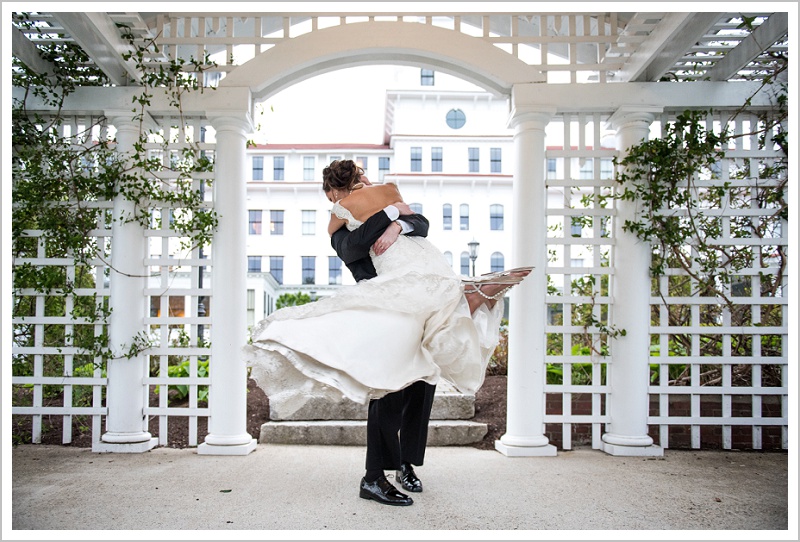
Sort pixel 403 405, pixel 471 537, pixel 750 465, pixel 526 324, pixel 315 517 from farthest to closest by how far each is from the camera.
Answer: pixel 526 324, pixel 750 465, pixel 403 405, pixel 315 517, pixel 471 537

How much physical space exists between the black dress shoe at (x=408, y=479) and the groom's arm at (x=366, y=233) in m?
1.13

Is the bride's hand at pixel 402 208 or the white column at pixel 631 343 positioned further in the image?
the white column at pixel 631 343

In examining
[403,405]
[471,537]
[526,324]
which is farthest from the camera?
[526,324]

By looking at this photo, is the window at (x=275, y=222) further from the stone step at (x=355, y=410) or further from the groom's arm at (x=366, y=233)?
the groom's arm at (x=366, y=233)

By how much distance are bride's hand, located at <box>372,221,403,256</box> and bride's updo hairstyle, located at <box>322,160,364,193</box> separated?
0.31m

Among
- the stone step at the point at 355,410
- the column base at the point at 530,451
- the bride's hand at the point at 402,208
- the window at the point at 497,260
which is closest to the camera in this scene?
the bride's hand at the point at 402,208

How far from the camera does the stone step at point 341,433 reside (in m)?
4.98

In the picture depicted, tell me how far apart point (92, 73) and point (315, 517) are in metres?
3.59

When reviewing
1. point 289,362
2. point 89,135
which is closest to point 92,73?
point 89,135

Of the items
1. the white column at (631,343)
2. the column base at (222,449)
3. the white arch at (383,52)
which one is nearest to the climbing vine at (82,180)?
the white arch at (383,52)

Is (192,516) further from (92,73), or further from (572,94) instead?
(572,94)

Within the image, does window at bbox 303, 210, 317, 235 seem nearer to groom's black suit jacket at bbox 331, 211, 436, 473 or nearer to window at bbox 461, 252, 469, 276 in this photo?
window at bbox 461, 252, 469, 276

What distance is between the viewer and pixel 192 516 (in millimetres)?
3084

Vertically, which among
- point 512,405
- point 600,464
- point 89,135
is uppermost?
point 89,135
